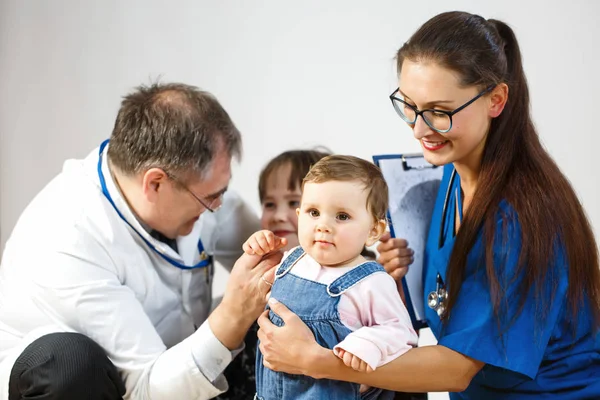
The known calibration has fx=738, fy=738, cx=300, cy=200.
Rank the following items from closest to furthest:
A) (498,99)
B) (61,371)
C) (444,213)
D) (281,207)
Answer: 1. (498,99)
2. (61,371)
3. (444,213)
4. (281,207)

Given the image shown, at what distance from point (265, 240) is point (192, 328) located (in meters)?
0.63

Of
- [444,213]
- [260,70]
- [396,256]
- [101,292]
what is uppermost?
[260,70]

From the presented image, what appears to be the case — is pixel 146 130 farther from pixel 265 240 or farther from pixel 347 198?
pixel 347 198

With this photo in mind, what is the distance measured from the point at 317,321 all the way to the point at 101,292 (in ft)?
2.14

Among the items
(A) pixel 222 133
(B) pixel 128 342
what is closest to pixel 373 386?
(B) pixel 128 342

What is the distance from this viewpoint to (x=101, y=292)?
1.80m

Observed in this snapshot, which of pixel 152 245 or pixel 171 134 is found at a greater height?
pixel 171 134

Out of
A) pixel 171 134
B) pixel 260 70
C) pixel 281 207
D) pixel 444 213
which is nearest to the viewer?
pixel 444 213

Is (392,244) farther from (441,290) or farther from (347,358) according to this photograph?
(347,358)

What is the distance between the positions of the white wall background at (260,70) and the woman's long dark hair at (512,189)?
1.03 meters

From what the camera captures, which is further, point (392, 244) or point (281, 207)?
point (281, 207)

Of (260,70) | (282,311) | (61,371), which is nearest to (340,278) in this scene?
(282,311)

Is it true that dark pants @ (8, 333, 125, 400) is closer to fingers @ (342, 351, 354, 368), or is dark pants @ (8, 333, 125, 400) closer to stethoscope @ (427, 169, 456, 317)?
fingers @ (342, 351, 354, 368)

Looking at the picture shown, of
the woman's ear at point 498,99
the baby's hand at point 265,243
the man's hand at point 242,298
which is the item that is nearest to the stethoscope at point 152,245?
the man's hand at point 242,298
